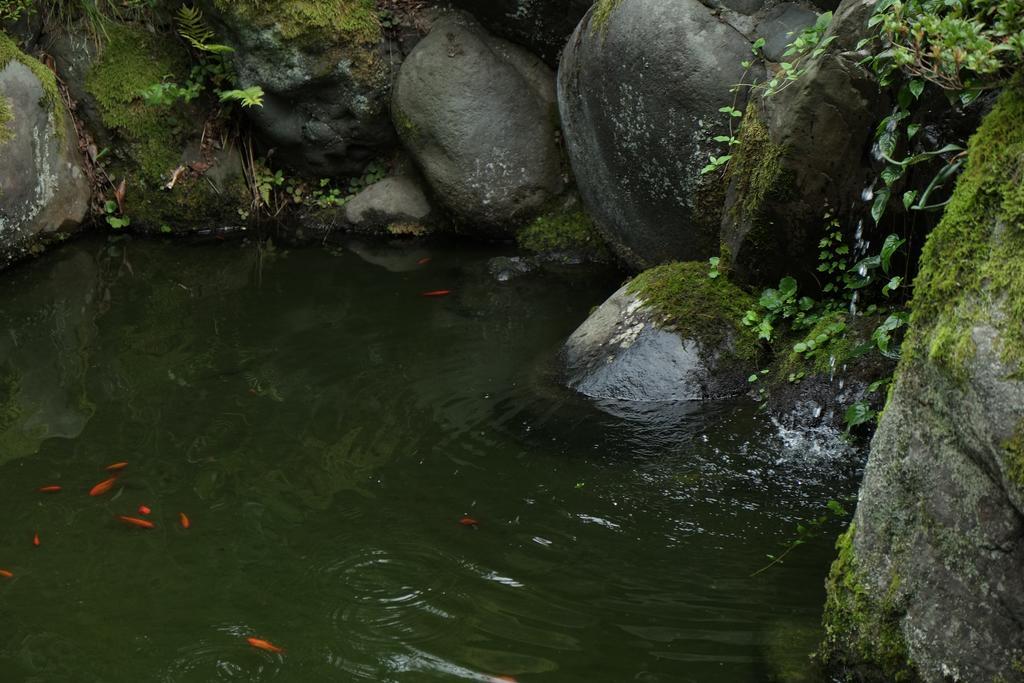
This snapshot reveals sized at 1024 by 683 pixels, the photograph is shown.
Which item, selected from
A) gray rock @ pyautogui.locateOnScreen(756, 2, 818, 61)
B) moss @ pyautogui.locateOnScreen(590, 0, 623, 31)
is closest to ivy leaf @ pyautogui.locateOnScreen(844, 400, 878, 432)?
gray rock @ pyautogui.locateOnScreen(756, 2, 818, 61)

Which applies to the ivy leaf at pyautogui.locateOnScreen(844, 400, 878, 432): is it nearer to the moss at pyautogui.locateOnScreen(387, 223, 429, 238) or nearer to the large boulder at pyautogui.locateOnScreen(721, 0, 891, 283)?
the large boulder at pyautogui.locateOnScreen(721, 0, 891, 283)

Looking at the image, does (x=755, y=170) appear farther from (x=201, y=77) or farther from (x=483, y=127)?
(x=201, y=77)

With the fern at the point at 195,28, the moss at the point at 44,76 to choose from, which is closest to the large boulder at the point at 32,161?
the moss at the point at 44,76

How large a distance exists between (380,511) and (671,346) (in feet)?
6.52

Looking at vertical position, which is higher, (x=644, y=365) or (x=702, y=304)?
(x=702, y=304)

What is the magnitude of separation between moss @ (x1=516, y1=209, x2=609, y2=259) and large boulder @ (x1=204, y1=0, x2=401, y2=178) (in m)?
1.77

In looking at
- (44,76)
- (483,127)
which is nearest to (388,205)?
(483,127)

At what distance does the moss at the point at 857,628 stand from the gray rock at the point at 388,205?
20.8 feet

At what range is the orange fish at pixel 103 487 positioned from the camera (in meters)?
4.81

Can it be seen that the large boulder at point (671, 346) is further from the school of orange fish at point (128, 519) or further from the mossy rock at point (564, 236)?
the mossy rock at point (564, 236)

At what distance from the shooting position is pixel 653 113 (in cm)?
673

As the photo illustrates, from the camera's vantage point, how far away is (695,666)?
3.46 meters

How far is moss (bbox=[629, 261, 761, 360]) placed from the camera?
18.5 ft

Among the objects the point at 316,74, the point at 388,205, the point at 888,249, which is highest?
the point at 888,249
